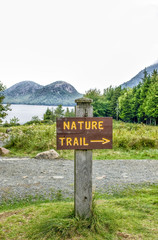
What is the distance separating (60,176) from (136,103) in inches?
1517

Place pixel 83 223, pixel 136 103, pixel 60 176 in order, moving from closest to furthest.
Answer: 1. pixel 83 223
2. pixel 60 176
3. pixel 136 103

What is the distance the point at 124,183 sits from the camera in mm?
5898

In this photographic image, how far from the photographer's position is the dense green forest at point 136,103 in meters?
36.0

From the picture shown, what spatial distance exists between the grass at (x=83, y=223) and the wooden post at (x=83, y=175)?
0.44 feet

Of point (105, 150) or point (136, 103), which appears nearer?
point (105, 150)

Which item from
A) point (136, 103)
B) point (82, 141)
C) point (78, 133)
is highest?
point (136, 103)

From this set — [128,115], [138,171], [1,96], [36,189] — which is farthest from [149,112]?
[36,189]

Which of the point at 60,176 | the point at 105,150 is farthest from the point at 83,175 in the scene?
the point at 105,150

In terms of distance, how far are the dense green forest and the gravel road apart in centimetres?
2846

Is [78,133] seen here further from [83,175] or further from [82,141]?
[83,175]

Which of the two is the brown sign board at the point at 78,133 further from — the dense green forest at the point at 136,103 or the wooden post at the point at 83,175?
the dense green forest at the point at 136,103

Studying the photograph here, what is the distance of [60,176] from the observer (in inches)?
260

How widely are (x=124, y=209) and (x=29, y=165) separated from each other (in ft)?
15.7

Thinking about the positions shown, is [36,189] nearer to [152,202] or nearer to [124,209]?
Result: [124,209]
